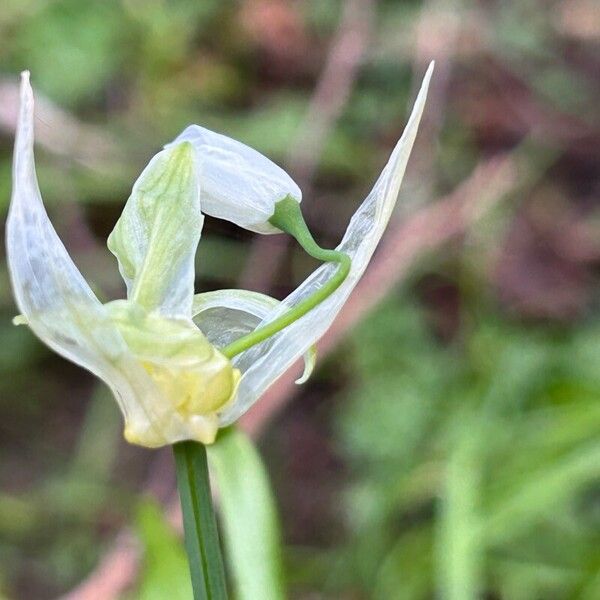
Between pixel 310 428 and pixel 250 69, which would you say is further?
pixel 250 69

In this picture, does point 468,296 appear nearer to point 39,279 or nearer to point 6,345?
point 6,345

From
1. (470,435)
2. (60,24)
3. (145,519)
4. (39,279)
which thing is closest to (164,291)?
(39,279)

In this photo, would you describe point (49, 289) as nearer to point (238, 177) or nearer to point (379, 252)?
point (238, 177)

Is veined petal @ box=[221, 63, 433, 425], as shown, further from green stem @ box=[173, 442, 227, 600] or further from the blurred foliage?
the blurred foliage

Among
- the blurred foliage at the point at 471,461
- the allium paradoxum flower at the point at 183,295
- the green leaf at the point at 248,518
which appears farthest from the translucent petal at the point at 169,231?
the blurred foliage at the point at 471,461

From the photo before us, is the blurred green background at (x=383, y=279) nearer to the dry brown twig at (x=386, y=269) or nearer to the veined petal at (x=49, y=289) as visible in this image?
Result: the dry brown twig at (x=386, y=269)

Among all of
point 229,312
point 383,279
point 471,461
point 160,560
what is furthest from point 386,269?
point 229,312
